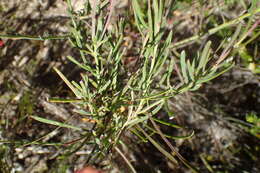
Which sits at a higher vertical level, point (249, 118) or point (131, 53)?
point (131, 53)

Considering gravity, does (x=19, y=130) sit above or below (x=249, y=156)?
above

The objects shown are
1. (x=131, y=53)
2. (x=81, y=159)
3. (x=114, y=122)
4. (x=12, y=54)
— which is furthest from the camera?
(x=131, y=53)

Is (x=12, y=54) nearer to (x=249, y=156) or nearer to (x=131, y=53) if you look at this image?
(x=131, y=53)

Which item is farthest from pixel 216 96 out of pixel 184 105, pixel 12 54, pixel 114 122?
pixel 12 54

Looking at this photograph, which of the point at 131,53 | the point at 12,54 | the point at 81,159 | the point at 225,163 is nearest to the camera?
the point at 81,159

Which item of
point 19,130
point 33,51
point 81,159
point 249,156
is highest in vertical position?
point 33,51

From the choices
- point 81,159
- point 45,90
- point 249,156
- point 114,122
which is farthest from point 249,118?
point 45,90

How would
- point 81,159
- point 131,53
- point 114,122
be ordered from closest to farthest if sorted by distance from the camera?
point 114,122 → point 81,159 → point 131,53

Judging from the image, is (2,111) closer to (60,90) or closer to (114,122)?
(60,90)

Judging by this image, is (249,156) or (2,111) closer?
(2,111)
